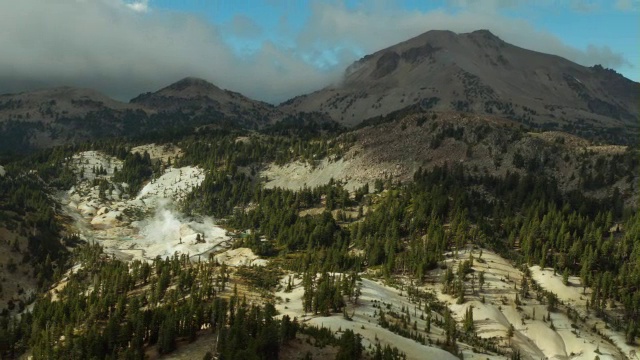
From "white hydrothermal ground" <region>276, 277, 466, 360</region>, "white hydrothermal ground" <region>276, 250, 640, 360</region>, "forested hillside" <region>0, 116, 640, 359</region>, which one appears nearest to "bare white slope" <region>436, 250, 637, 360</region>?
"white hydrothermal ground" <region>276, 250, 640, 360</region>

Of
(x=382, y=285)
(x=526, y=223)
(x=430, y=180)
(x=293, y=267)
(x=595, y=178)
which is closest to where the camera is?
A: (x=382, y=285)

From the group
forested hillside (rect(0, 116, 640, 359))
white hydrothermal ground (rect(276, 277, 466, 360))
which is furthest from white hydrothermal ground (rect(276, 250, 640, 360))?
forested hillside (rect(0, 116, 640, 359))

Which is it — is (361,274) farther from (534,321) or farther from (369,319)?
(534,321)

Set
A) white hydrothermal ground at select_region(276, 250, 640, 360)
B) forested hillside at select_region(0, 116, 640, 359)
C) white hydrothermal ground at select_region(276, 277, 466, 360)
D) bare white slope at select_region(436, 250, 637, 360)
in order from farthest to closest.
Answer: bare white slope at select_region(436, 250, 637, 360)
white hydrothermal ground at select_region(276, 250, 640, 360)
white hydrothermal ground at select_region(276, 277, 466, 360)
forested hillside at select_region(0, 116, 640, 359)

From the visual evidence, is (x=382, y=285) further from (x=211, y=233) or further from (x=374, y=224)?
(x=211, y=233)

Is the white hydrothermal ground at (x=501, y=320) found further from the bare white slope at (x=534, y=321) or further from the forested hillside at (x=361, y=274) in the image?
the forested hillside at (x=361, y=274)

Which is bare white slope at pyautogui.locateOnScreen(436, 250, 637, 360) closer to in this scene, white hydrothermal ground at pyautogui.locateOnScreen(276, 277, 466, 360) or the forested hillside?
the forested hillside

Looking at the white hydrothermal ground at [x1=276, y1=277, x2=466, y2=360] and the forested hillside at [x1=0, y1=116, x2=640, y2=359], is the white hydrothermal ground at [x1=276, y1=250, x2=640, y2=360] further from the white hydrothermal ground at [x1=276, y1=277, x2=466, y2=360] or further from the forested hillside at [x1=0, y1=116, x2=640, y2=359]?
the forested hillside at [x1=0, y1=116, x2=640, y2=359]

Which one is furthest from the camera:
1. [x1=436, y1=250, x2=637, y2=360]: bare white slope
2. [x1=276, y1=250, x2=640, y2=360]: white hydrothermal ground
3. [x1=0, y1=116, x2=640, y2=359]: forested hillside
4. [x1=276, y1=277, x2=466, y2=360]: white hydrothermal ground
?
[x1=436, y1=250, x2=637, y2=360]: bare white slope

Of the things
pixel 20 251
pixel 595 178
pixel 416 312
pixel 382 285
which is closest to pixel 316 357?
pixel 416 312

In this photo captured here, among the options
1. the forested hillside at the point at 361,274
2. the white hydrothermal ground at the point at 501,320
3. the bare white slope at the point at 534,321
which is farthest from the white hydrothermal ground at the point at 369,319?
the bare white slope at the point at 534,321

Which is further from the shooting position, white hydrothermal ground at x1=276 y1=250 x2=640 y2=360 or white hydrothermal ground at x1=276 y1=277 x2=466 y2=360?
white hydrothermal ground at x1=276 y1=250 x2=640 y2=360
